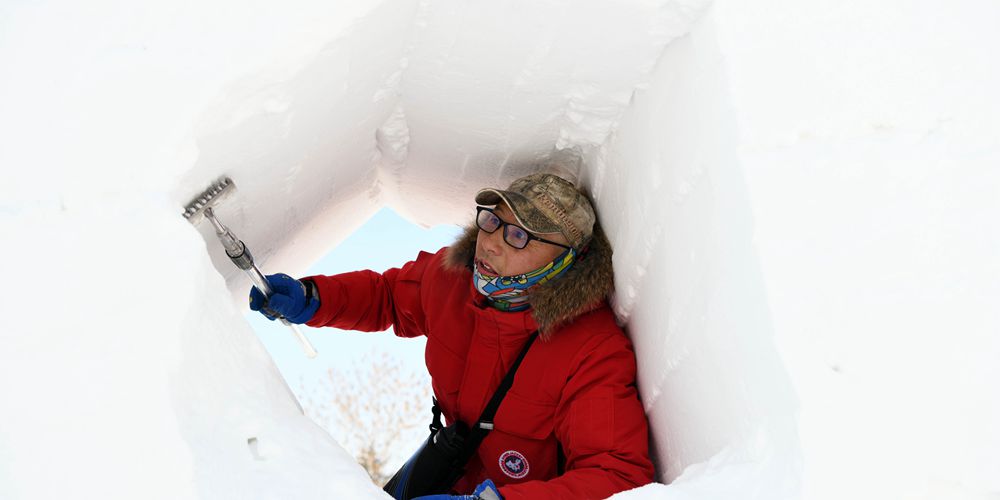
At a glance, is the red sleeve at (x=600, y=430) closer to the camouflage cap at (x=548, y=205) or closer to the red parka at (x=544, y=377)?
the red parka at (x=544, y=377)

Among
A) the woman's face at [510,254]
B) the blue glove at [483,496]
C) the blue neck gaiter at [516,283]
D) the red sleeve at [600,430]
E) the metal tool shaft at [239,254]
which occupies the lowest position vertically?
the red sleeve at [600,430]

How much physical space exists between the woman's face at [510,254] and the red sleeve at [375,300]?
1.43 feet

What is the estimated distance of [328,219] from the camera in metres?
2.53

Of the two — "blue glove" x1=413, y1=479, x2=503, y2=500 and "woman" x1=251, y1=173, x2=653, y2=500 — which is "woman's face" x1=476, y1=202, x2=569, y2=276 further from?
"blue glove" x1=413, y1=479, x2=503, y2=500

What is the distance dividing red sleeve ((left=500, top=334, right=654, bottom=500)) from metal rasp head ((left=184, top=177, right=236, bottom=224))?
851mm

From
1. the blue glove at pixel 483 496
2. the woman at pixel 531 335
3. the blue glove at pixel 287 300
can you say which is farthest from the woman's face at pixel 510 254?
the blue glove at pixel 483 496

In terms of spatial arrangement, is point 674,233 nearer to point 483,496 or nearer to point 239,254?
point 483,496

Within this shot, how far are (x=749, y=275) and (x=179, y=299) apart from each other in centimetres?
87

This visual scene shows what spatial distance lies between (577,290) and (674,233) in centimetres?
48

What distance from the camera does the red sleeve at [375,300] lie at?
2303mm

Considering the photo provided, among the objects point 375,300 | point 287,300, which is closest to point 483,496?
point 287,300

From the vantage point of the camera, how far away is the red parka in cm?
163

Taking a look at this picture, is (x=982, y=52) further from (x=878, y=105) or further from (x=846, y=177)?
(x=846, y=177)

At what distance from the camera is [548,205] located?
1930mm
